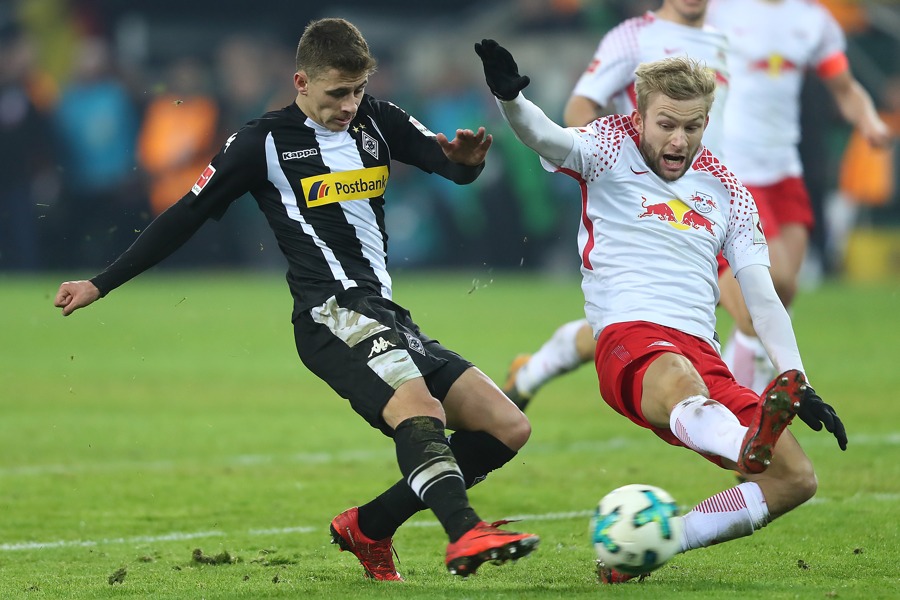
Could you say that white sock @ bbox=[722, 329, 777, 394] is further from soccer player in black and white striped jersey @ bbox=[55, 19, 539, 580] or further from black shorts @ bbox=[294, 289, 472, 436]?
black shorts @ bbox=[294, 289, 472, 436]

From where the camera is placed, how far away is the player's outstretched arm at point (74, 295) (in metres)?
5.04

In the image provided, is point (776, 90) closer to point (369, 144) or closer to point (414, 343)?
point (369, 144)

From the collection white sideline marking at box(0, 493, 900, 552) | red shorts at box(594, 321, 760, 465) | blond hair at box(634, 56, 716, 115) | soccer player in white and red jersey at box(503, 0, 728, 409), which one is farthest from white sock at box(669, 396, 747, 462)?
soccer player in white and red jersey at box(503, 0, 728, 409)

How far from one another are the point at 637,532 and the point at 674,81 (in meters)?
1.66


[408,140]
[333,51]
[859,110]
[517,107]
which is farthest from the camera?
[859,110]

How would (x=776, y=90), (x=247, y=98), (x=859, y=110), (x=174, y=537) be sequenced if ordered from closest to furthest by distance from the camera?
1. (x=174, y=537)
2. (x=859, y=110)
3. (x=776, y=90)
4. (x=247, y=98)

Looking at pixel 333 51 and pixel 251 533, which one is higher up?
pixel 333 51

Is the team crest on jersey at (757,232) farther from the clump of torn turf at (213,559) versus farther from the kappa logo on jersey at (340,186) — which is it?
the clump of torn turf at (213,559)

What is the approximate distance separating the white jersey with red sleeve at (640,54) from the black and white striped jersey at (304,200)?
6.82 ft

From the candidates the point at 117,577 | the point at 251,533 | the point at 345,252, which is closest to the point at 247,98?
the point at 251,533

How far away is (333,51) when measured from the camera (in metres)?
5.16

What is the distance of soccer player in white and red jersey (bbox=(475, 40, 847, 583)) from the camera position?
16.0ft

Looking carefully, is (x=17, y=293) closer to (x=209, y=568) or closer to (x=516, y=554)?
(x=209, y=568)

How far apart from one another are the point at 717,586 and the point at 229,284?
1795 cm
